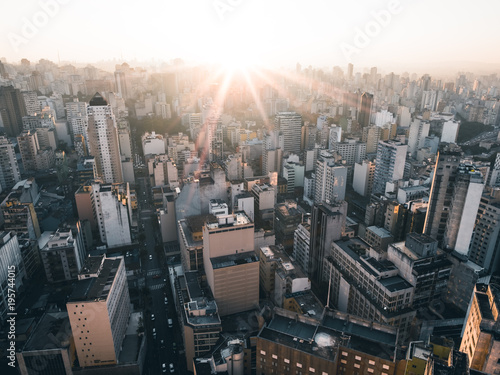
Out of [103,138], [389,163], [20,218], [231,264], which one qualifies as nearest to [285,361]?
[231,264]

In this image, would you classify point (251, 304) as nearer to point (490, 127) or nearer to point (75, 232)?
point (75, 232)

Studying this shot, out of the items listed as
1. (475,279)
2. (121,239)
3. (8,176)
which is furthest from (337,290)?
(8,176)

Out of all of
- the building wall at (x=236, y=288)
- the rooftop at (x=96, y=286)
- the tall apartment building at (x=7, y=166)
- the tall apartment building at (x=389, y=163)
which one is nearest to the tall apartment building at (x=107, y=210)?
the rooftop at (x=96, y=286)

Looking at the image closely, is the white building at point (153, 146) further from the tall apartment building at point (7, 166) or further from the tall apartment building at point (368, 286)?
the tall apartment building at point (368, 286)

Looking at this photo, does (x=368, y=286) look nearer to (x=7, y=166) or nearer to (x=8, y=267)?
(x=8, y=267)

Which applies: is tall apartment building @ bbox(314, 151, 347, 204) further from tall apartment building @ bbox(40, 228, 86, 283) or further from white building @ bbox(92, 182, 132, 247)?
tall apartment building @ bbox(40, 228, 86, 283)

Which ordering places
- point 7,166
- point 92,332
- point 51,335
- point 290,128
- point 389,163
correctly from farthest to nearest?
point 290,128, point 7,166, point 389,163, point 51,335, point 92,332
